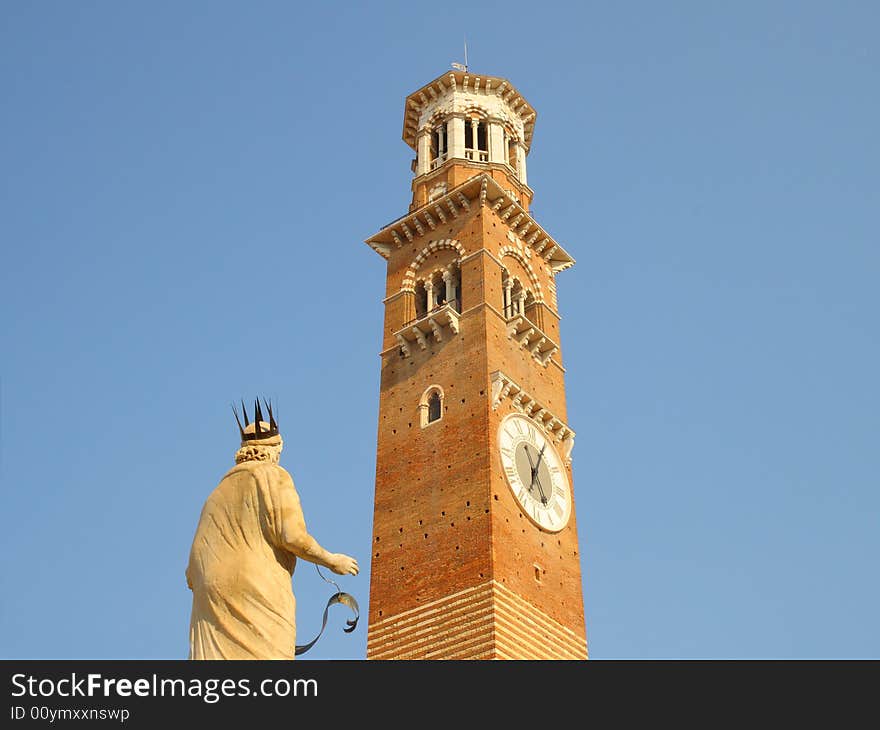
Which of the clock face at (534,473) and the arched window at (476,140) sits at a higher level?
the arched window at (476,140)

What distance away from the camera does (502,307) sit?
2797cm

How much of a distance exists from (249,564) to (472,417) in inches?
707

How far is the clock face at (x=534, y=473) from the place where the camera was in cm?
2505

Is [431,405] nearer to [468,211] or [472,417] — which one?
[472,417]

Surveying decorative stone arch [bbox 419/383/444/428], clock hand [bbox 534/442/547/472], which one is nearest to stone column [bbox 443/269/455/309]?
decorative stone arch [bbox 419/383/444/428]

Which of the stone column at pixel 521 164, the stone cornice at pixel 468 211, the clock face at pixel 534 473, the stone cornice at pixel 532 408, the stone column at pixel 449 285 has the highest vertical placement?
the stone column at pixel 521 164

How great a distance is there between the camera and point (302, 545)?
7.43 meters

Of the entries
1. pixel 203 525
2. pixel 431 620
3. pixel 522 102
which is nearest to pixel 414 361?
pixel 431 620

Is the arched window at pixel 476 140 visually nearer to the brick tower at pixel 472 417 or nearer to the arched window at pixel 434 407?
the brick tower at pixel 472 417

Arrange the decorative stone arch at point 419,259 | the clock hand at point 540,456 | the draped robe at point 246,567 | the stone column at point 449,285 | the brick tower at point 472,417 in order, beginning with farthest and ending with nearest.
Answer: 1. the decorative stone arch at point 419,259
2. the stone column at point 449,285
3. the clock hand at point 540,456
4. the brick tower at point 472,417
5. the draped robe at point 246,567

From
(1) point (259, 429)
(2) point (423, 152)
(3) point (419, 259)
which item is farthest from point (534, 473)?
(1) point (259, 429)

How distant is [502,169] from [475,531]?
11.6m

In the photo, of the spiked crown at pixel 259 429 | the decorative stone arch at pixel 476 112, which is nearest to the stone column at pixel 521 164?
the decorative stone arch at pixel 476 112
